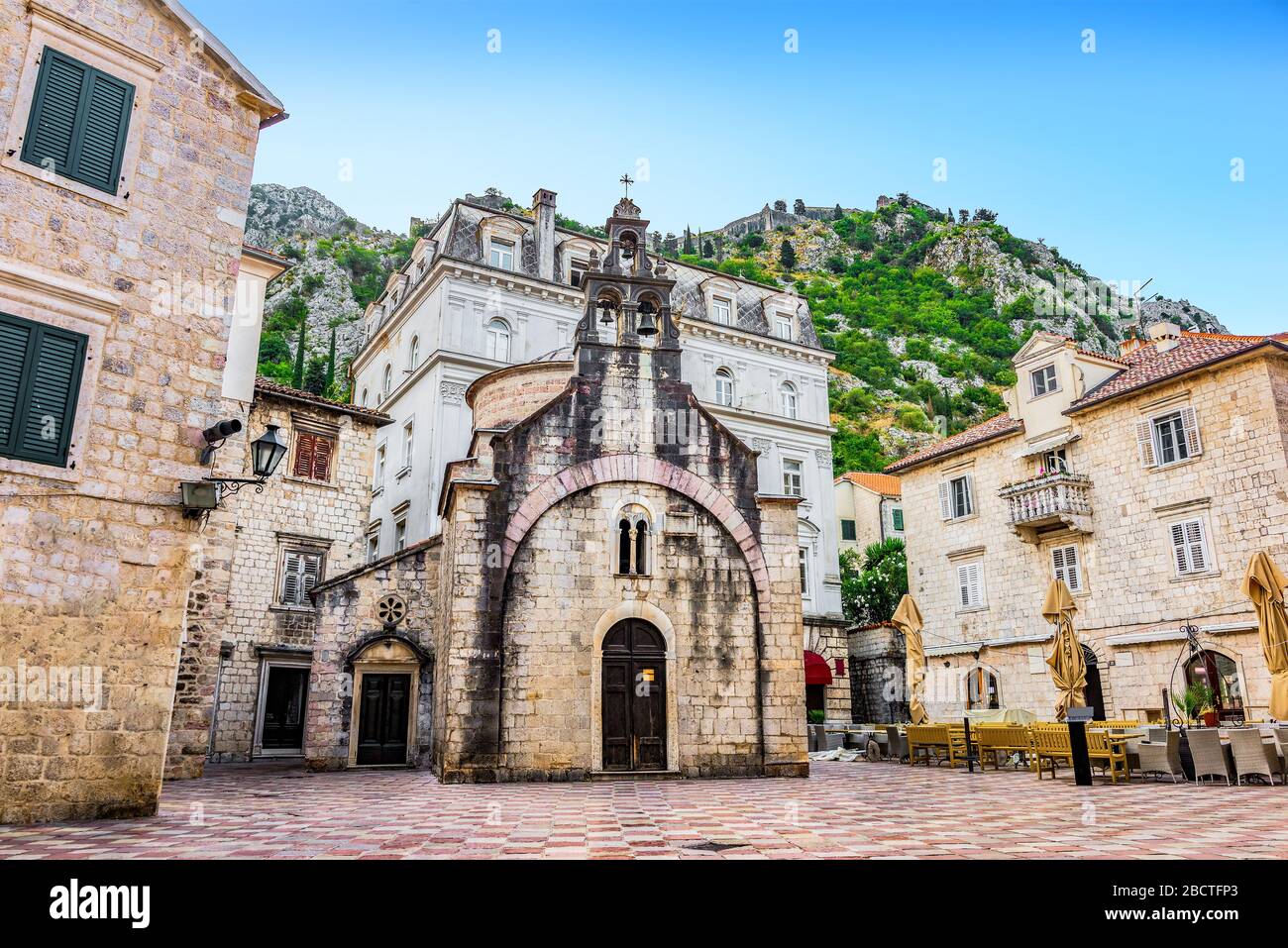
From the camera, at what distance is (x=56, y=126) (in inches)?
394

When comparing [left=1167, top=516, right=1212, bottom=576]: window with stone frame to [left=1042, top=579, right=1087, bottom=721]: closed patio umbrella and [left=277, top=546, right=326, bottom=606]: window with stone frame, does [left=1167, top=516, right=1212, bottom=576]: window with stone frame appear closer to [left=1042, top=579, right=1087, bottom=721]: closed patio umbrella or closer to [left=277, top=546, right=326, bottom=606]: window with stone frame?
[left=1042, top=579, right=1087, bottom=721]: closed patio umbrella

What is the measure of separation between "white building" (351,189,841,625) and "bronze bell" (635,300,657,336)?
23.5 ft

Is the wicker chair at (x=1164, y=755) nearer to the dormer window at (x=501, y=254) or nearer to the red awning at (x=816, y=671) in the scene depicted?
the red awning at (x=816, y=671)

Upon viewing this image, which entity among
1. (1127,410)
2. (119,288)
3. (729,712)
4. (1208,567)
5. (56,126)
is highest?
(1127,410)

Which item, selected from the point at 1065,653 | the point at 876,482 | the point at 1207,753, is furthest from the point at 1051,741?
the point at 876,482

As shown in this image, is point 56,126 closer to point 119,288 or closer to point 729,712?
point 119,288

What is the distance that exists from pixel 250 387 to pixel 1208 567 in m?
24.9

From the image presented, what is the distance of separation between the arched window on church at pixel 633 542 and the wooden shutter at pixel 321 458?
461 inches

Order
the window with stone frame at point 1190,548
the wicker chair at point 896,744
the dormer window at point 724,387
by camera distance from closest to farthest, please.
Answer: the wicker chair at point 896,744, the window with stone frame at point 1190,548, the dormer window at point 724,387

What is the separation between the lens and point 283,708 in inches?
943

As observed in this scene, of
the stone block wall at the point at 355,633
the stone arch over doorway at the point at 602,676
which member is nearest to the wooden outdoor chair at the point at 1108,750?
the stone arch over doorway at the point at 602,676

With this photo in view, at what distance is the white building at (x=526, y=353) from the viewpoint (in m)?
29.8
